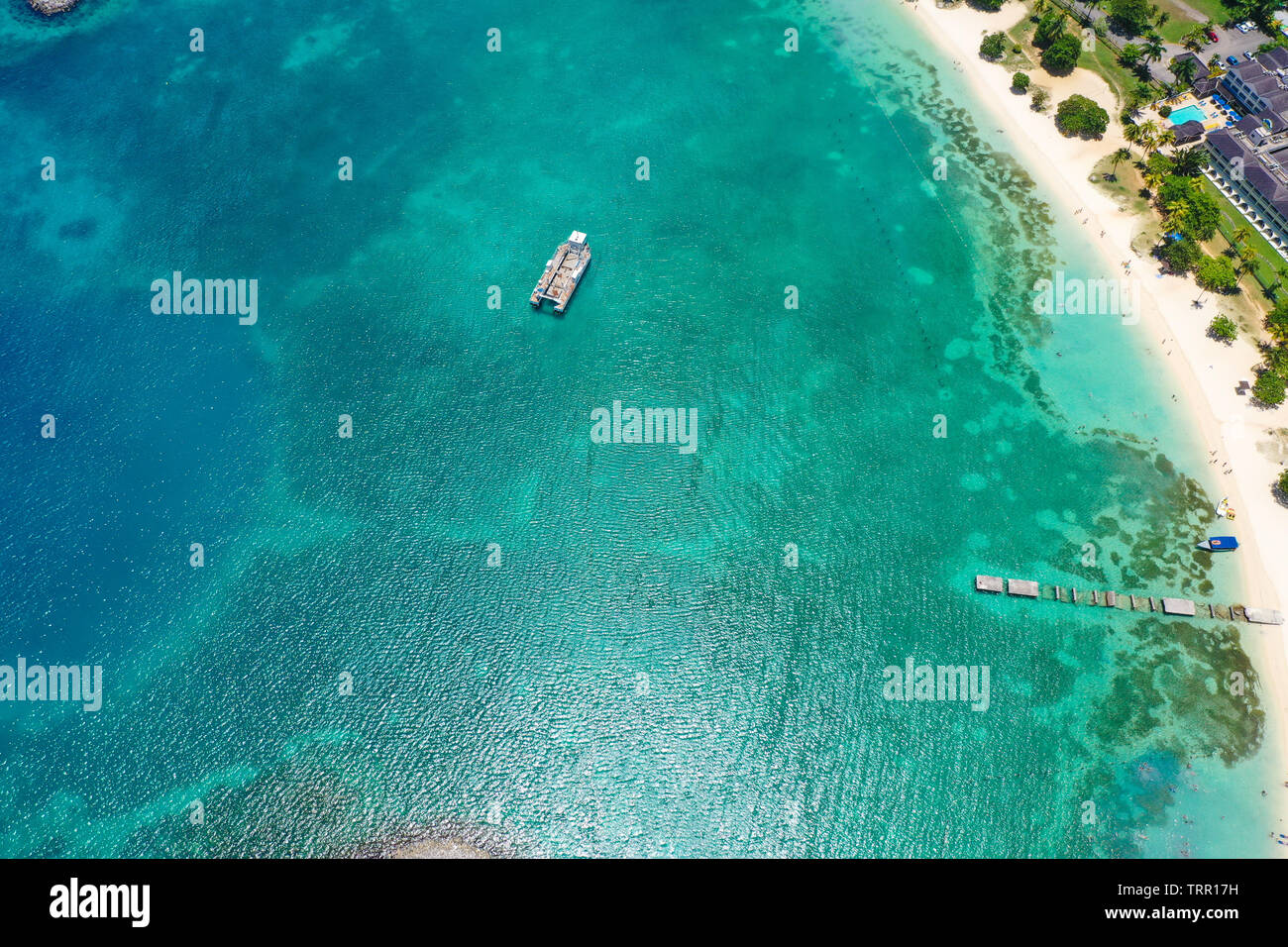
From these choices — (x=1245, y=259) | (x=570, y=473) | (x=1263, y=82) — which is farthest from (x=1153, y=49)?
(x=570, y=473)

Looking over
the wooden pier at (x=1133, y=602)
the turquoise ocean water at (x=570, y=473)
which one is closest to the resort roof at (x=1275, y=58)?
the turquoise ocean water at (x=570, y=473)

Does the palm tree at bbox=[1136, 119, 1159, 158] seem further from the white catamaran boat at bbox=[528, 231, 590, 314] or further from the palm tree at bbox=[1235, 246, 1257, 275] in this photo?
the white catamaran boat at bbox=[528, 231, 590, 314]

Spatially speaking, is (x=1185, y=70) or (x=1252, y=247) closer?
(x=1252, y=247)

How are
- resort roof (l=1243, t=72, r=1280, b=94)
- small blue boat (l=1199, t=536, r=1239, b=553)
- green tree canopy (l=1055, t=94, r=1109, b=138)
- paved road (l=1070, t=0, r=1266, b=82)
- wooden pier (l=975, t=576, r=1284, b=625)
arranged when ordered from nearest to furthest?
1. wooden pier (l=975, t=576, r=1284, b=625)
2. small blue boat (l=1199, t=536, r=1239, b=553)
3. resort roof (l=1243, t=72, r=1280, b=94)
4. green tree canopy (l=1055, t=94, r=1109, b=138)
5. paved road (l=1070, t=0, r=1266, b=82)

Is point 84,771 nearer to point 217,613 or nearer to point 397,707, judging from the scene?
point 217,613

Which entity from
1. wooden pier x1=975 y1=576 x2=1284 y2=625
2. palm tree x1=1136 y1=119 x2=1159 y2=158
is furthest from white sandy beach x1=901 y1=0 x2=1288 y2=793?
palm tree x1=1136 y1=119 x2=1159 y2=158

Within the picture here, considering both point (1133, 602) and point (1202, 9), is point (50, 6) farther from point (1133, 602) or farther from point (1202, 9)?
point (1202, 9)

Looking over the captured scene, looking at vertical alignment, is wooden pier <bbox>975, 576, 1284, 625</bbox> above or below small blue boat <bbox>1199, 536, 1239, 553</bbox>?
below
